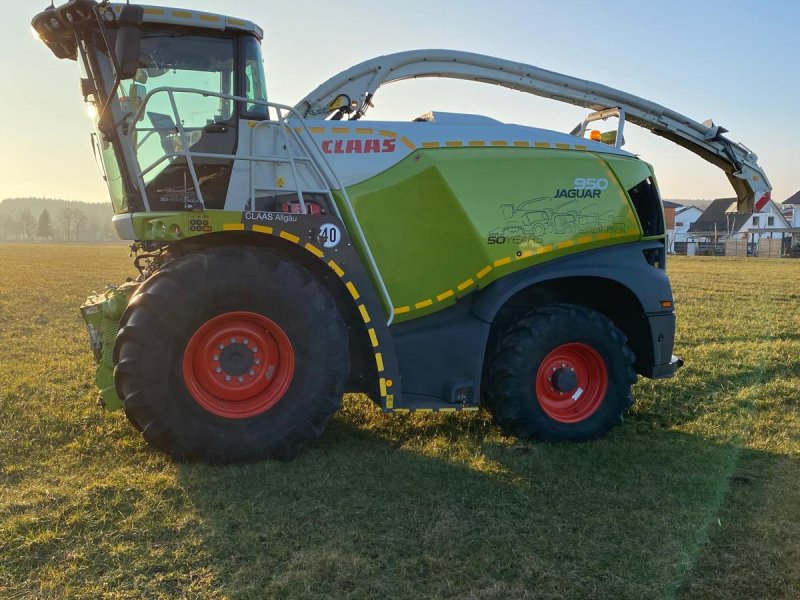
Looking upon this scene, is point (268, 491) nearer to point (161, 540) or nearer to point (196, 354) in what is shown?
point (161, 540)

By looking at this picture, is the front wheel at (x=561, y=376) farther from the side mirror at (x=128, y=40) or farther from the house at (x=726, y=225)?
the house at (x=726, y=225)

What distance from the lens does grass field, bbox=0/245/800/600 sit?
10.6ft

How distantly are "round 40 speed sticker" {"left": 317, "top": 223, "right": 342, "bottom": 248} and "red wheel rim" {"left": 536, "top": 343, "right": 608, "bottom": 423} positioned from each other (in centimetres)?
192

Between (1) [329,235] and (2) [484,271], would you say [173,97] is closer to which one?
(1) [329,235]

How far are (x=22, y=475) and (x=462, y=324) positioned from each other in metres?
3.24

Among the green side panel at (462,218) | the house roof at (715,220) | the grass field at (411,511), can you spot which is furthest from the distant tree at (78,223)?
the green side panel at (462,218)

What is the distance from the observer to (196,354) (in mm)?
4578

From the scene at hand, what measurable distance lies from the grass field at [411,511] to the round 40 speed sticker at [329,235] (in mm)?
1532

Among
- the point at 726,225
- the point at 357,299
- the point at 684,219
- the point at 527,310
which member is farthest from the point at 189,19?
the point at 684,219

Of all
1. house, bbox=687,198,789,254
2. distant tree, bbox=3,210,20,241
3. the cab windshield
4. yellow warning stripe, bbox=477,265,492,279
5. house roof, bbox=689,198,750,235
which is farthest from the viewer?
distant tree, bbox=3,210,20,241

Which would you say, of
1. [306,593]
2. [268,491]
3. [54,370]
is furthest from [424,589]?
[54,370]

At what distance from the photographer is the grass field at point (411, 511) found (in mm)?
3230

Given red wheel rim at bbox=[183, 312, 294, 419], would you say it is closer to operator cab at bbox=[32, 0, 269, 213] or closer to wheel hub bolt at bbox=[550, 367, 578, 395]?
operator cab at bbox=[32, 0, 269, 213]

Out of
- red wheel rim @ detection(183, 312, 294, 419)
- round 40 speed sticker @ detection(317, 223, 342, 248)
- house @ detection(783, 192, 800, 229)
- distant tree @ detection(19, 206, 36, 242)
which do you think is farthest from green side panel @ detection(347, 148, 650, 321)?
distant tree @ detection(19, 206, 36, 242)
